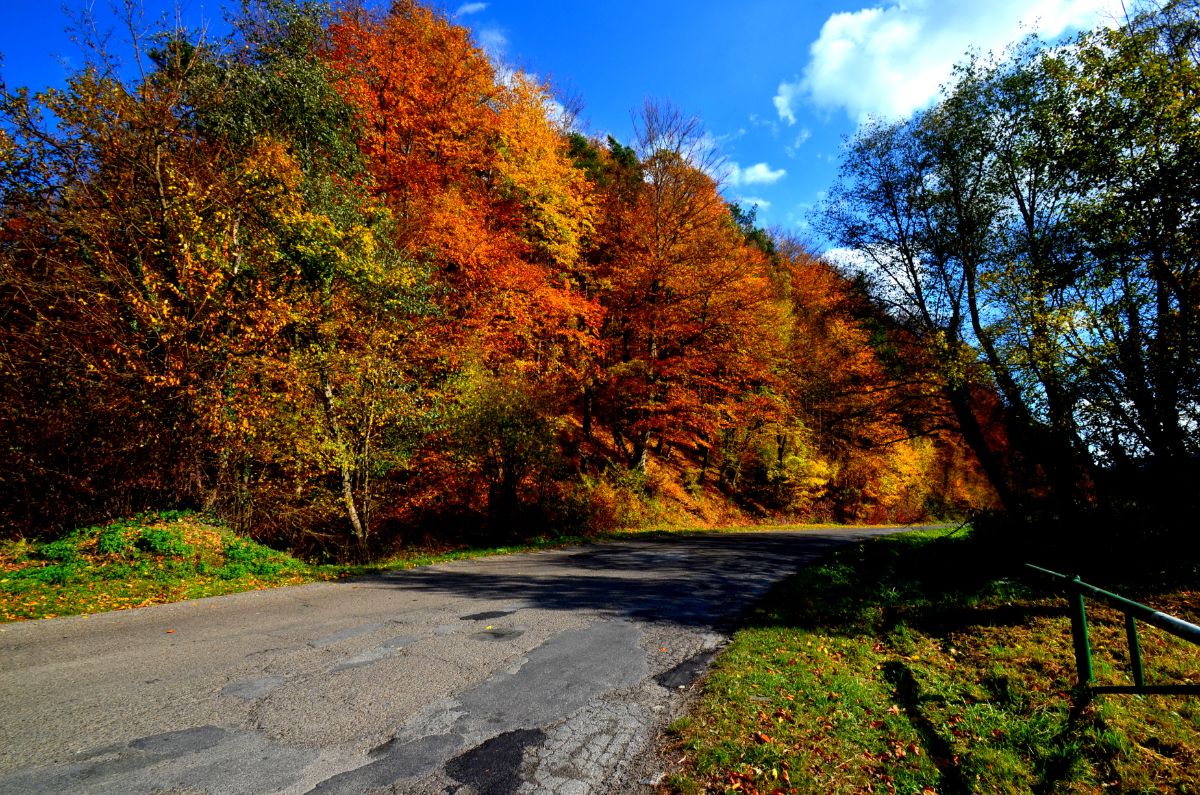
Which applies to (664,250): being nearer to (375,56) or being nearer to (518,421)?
(518,421)

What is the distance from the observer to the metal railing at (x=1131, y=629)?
119 inches

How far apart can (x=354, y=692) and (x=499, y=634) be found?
1.93 m

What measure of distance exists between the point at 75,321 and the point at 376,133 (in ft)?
39.6

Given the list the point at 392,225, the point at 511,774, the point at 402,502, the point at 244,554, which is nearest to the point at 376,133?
the point at 392,225

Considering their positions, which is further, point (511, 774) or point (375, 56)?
point (375, 56)

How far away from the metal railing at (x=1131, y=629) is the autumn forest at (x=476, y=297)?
5.31m

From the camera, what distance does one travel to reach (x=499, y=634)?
6.06 meters

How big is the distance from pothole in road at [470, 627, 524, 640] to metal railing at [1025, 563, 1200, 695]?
5497mm

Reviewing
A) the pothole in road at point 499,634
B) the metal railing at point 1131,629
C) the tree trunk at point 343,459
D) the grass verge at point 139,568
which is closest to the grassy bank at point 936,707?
the metal railing at point 1131,629

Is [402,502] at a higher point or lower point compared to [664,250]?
lower

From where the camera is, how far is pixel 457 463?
1484cm

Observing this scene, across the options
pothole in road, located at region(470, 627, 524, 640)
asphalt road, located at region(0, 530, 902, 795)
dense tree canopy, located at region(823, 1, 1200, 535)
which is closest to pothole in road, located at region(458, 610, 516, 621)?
asphalt road, located at region(0, 530, 902, 795)

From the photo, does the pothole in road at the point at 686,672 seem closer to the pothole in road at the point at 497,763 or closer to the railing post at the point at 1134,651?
the pothole in road at the point at 497,763

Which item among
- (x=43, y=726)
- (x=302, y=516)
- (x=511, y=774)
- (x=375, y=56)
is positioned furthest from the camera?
(x=375, y=56)
